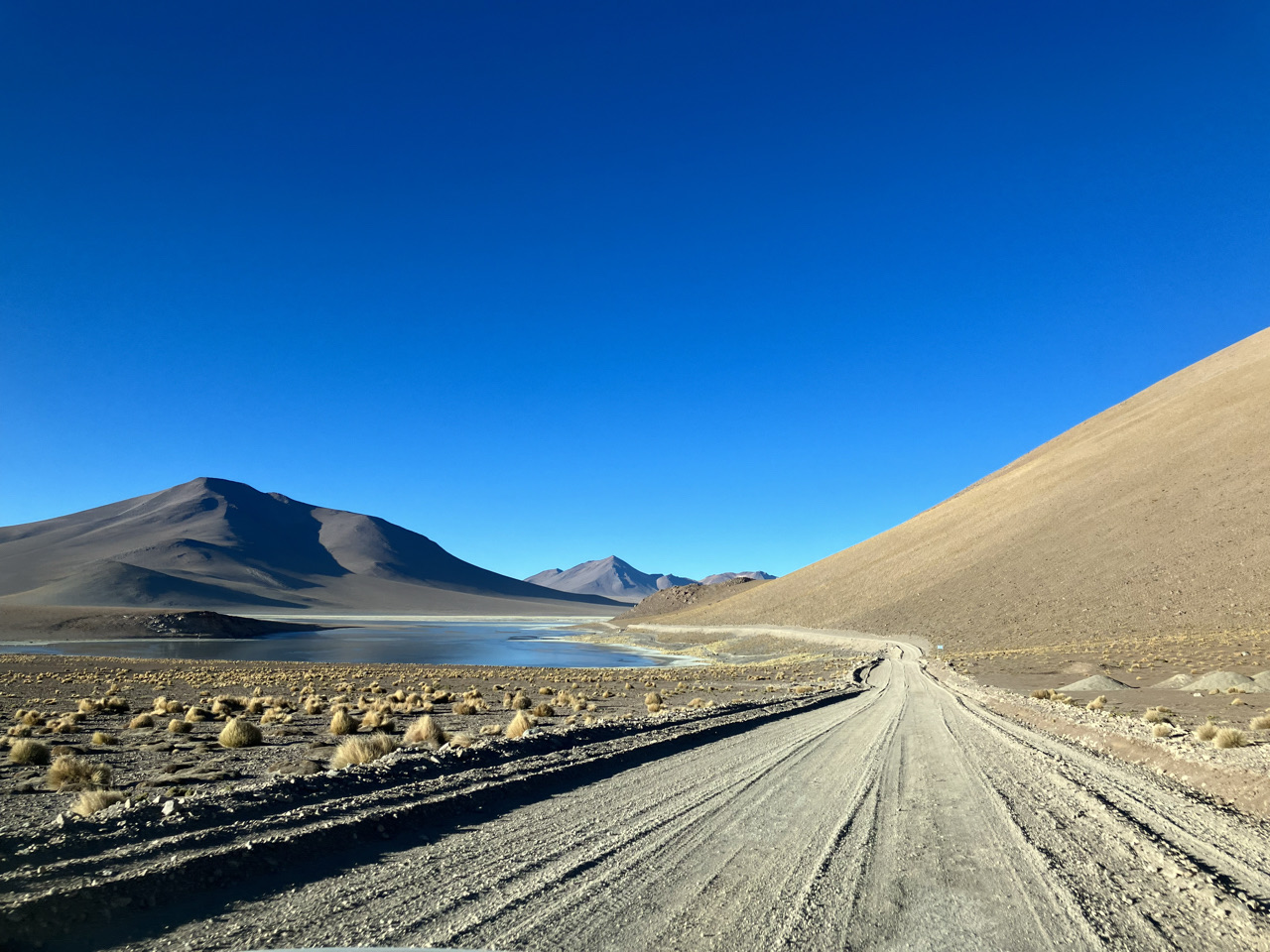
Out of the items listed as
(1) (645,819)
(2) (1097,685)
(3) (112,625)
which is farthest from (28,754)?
(3) (112,625)

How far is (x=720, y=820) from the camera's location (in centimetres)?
726

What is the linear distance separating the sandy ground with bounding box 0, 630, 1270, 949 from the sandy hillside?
165 feet

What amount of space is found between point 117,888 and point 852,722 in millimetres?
15299

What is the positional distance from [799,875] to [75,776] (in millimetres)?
10460

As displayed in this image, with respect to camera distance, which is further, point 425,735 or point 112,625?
point 112,625

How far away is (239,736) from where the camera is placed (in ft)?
46.4

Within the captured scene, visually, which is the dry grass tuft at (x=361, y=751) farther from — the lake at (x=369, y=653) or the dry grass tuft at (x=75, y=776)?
the lake at (x=369, y=653)

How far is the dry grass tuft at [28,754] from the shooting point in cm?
1176

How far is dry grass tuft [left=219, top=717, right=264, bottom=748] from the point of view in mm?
14031

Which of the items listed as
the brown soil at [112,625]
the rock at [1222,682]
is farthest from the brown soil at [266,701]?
the brown soil at [112,625]

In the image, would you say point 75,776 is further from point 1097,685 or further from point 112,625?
point 112,625

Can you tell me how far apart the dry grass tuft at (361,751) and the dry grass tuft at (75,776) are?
306cm

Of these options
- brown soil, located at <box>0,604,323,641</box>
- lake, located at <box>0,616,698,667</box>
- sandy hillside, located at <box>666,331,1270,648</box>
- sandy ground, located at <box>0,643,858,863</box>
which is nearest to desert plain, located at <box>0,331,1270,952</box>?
sandy ground, located at <box>0,643,858,863</box>

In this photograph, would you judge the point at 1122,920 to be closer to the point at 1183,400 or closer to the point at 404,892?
the point at 404,892
